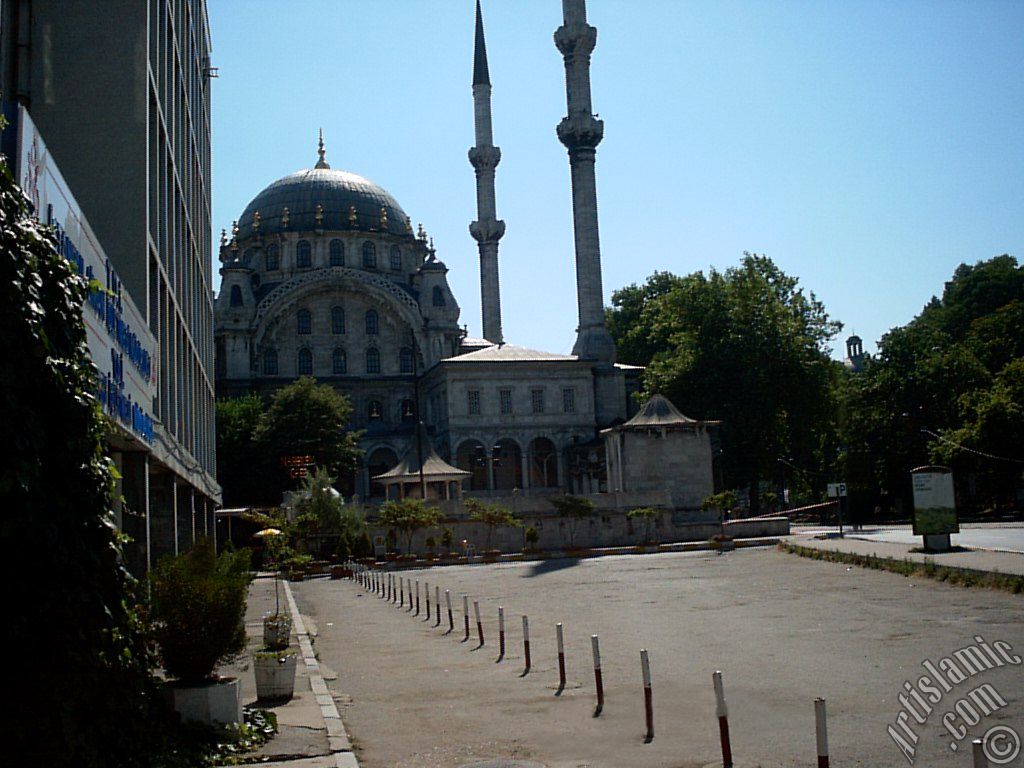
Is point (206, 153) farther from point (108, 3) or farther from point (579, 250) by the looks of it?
point (579, 250)

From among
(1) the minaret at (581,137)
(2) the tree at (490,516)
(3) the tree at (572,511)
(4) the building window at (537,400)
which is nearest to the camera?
(2) the tree at (490,516)

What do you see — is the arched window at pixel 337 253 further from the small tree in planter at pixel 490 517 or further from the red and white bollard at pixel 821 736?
the red and white bollard at pixel 821 736

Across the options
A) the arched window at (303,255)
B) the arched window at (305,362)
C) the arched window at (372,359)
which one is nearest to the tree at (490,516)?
the arched window at (372,359)

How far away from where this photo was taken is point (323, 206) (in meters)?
82.3

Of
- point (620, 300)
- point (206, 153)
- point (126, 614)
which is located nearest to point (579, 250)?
point (620, 300)

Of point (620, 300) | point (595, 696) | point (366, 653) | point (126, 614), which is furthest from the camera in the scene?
point (620, 300)

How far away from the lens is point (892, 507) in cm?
6581

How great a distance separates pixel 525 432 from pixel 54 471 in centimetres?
6308

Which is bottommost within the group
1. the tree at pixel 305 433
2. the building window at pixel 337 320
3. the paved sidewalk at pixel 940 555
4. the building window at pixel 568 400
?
the paved sidewalk at pixel 940 555

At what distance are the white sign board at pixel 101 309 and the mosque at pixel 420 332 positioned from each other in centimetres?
4660

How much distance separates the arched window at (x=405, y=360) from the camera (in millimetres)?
77688

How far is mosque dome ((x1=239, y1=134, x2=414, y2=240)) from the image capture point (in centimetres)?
8162

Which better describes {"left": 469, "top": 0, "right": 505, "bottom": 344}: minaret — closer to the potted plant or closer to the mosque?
the mosque

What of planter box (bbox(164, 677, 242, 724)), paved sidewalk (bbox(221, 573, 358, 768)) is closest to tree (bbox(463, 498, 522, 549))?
paved sidewalk (bbox(221, 573, 358, 768))
